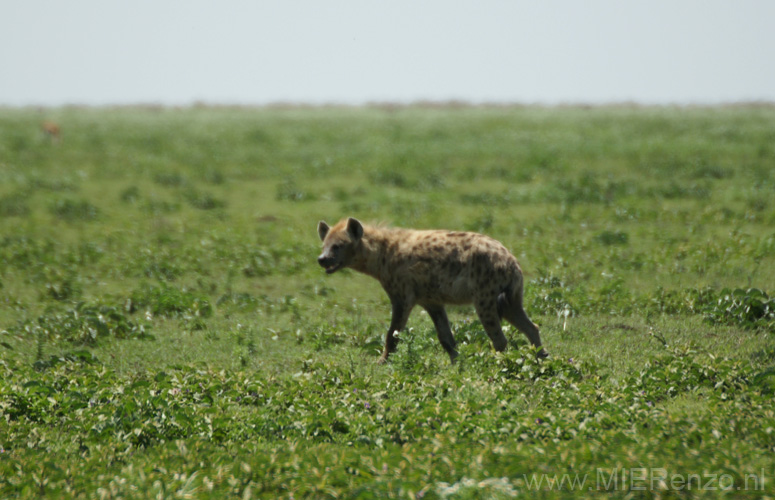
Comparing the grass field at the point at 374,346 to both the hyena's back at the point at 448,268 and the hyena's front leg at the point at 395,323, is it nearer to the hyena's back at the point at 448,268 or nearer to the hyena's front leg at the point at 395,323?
the hyena's front leg at the point at 395,323

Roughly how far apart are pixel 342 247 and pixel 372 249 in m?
0.37

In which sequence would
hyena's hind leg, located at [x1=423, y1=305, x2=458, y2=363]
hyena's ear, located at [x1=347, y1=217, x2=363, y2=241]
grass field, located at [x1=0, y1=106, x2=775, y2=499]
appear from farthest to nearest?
1. hyena's ear, located at [x1=347, y1=217, x2=363, y2=241]
2. hyena's hind leg, located at [x1=423, y1=305, x2=458, y2=363]
3. grass field, located at [x1=0, y1=106, x2=775, y2=499]

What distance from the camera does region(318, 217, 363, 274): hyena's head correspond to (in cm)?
983

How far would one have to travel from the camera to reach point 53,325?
34.7 ft

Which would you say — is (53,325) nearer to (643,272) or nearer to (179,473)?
(179,473)

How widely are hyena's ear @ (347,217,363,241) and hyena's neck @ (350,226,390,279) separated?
75 mm

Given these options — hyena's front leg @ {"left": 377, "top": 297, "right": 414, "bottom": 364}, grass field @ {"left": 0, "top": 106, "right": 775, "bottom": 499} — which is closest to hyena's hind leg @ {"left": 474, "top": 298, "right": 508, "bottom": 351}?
grass field @ {"left": 0, "top": 106, "right": 775, "bottom": 499}

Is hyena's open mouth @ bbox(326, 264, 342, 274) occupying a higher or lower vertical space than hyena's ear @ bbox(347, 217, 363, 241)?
lower

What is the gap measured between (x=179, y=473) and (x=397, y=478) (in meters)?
1.53

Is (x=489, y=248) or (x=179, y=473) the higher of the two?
(x=489, y=248)

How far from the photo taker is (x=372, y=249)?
9.80 m

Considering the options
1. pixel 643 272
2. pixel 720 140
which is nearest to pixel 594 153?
pixel 720 140

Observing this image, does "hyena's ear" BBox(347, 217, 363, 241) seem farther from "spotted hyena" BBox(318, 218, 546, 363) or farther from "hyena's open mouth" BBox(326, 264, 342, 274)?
A: "hyena's open mouth" BBox(326, 264, 342, 274)

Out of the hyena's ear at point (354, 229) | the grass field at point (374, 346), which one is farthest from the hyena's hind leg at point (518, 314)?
the hyena's ear at point (354, 229)
